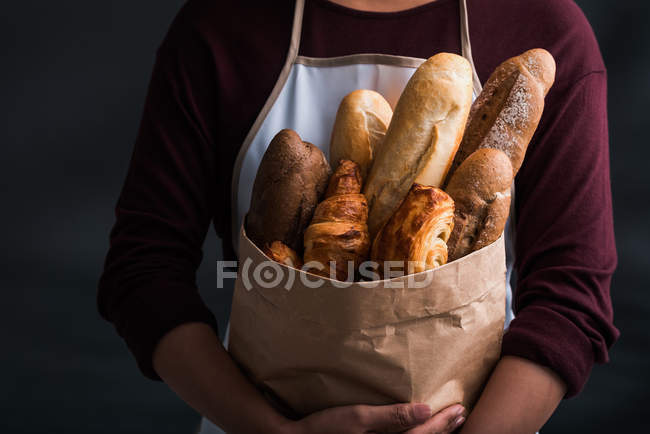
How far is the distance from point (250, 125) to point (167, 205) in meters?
0.16

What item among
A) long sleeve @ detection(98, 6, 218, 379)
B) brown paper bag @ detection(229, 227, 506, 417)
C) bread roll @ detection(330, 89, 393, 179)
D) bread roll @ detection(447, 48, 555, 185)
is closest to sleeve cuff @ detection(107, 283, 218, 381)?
long sleeve @ detection(98, 6, 218, 379)

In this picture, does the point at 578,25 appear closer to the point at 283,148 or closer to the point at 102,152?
Answer: the point at 283,148

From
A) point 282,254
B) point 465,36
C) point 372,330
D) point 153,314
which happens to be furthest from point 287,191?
point 465,36

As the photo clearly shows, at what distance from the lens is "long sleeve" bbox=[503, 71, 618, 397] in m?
0.82

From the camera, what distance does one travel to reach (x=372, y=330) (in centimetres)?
68

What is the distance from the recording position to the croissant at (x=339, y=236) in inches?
27.0

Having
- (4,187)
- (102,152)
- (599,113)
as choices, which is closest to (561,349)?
(599,113)

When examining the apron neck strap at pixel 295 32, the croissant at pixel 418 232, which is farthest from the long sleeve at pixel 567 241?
the apron neck strap at pixel 295 32

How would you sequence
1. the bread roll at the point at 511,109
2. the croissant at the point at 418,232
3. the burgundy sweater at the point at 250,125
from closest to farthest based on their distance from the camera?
the croissant at the point at 418,232
the bread roll at the point at 511,109
the burgundy sweater at the point at 250,125

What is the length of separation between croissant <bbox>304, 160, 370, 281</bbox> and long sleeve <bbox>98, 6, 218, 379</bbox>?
264mm

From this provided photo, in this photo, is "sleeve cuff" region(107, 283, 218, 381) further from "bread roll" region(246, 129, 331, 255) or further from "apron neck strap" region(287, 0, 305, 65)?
"apron neck strap" region(287, 0, 305, 65)

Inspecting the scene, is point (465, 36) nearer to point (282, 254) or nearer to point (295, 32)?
point (295, 32)

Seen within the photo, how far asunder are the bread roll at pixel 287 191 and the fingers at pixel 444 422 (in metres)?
0.22

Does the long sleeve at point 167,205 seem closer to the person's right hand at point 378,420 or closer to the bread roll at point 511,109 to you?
the person's right hand at point 378,420
